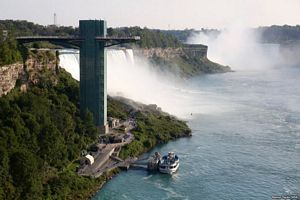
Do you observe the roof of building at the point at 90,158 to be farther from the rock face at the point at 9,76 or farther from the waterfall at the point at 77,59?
the waterfall at the point at 77,59

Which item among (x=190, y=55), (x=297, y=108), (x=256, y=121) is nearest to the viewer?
(x=256, y=121)

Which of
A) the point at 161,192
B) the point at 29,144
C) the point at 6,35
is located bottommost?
the point at 161,192

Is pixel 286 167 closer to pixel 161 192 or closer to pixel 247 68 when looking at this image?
pixel 161 192

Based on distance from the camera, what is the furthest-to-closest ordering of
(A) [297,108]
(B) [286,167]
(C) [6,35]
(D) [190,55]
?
(D) [190,55], (A) [297,108], (C) [6,35], (B) [286,167]

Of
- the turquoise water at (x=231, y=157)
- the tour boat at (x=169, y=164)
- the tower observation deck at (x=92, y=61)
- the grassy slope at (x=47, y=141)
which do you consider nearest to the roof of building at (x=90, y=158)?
the grassy slope at (x=47, y=141)

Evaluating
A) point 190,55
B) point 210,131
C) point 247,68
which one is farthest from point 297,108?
point 247,68

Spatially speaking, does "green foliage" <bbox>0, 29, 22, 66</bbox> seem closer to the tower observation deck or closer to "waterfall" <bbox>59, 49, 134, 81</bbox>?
the tower observation deck
